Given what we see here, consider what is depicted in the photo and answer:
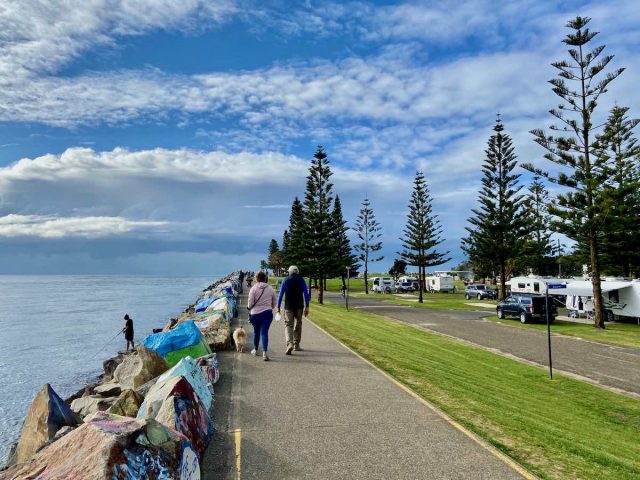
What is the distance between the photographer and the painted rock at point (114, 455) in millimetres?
3307

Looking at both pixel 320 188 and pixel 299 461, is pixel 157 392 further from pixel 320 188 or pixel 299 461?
pixel 320 188

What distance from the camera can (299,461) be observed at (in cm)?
500

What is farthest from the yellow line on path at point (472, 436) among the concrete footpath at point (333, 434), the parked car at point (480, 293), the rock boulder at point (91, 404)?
the parked car at point (480, 293)

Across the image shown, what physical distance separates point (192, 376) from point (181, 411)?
146cm

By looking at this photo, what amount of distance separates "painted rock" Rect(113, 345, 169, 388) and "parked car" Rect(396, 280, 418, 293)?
62.1m

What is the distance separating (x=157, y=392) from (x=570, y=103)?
1164 inches

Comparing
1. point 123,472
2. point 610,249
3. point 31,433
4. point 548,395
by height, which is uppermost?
point 610,249

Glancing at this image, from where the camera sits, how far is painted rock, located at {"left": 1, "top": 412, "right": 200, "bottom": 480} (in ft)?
10.8

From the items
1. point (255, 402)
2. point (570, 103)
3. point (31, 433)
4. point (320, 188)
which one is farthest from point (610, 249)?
point (31, 433)

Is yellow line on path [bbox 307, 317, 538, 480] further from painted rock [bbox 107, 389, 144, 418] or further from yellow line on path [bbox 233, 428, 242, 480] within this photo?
painted rock [bbox 107, 389, 144, 418]

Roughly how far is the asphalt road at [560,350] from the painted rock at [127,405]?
1200 cm

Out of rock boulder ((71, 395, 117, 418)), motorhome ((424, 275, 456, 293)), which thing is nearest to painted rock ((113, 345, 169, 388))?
rock boulder ((71, 395, 117, 418))

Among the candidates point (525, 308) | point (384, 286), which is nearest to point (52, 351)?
point (525, 308)

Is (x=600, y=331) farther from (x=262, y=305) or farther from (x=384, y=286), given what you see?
(x=384, y=286)
